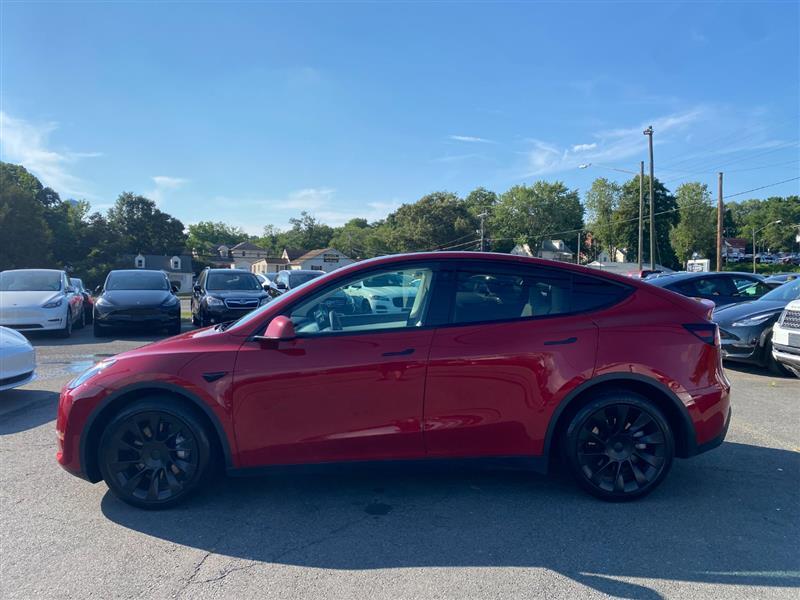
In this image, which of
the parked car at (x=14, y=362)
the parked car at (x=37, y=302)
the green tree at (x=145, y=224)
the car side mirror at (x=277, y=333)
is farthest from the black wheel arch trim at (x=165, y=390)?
the green tree at (x=145, y=224)

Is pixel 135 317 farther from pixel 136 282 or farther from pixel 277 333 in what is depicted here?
pixel 277 333

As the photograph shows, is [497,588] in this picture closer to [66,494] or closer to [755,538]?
[755,538]

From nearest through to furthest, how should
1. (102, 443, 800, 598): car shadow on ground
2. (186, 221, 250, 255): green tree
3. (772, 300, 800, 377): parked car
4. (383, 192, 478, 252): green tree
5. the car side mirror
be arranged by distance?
1. (102, 443, 800, 598): car shadow on ground
2. the car side mirror
3. (772, 300, 800, 377): parked car
4. (383, 192, 478, 252): green tree
5. (186, 221, 250, 255): green tree

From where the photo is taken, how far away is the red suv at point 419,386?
352 cm

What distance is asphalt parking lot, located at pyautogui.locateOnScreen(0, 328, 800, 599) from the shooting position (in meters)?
2.80

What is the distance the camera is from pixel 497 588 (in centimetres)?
277

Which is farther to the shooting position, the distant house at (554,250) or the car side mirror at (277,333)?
the distant house at (554,250)

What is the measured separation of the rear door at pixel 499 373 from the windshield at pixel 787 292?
7055mm

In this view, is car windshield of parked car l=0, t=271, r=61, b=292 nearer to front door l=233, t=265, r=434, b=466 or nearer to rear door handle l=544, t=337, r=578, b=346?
front door l=233, t=265, r=434, b=466

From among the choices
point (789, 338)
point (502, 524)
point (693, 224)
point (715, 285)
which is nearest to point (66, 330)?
point (502, 524)

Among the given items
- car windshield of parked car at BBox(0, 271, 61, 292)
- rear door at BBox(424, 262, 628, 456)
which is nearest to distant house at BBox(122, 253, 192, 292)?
car windshield of parked car at BBox(0, 271, 61, 292)

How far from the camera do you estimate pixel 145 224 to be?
86000 millimetres

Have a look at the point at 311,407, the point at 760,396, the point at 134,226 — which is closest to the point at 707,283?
the point at 760,396

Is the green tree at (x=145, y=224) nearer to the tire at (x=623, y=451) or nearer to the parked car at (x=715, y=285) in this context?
the parked car at (x=715, y=285)
